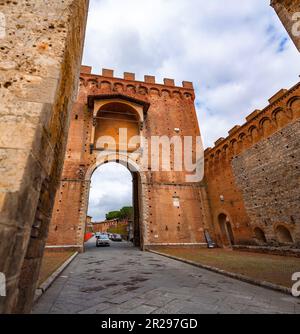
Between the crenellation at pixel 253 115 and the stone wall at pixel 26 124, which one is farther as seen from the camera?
the crenellation at pixel 253 115

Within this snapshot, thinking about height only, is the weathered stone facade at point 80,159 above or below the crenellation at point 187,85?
below

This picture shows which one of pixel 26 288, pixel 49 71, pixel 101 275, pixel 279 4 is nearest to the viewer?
pixel 26 288

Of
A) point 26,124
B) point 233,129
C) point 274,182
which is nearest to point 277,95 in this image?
point 233,129

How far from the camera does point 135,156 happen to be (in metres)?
15.0

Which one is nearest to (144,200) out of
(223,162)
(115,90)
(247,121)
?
(223,162)

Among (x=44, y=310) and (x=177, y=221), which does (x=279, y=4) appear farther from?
(x=177, y=221)

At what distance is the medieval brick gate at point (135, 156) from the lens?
12.6m

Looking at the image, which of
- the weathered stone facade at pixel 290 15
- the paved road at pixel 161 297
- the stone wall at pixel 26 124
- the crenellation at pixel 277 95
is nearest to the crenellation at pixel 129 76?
the crenellation at pixel 277 95

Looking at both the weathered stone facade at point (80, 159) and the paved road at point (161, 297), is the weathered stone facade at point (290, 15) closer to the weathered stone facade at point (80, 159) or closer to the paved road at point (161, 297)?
the weathered stone facade at point (80, 159)

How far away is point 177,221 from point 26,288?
491 inches

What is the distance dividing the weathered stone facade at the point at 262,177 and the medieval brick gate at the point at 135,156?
286cm

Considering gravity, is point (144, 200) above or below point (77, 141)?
below

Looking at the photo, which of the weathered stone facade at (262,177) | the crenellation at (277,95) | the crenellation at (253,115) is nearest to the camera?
the weathered stone facade at (262,177)

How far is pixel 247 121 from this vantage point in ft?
36.7
